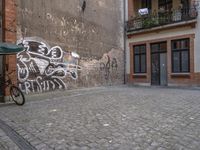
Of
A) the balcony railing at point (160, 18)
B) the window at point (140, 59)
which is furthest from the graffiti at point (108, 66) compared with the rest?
the balcony railing at point (160, 18)

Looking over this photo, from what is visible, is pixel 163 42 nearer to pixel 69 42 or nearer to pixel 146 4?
pixel 146 4

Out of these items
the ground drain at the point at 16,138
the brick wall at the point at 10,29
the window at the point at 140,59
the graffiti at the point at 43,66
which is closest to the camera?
the ground drain at the point at 16,138

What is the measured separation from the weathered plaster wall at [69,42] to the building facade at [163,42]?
116 centimetres

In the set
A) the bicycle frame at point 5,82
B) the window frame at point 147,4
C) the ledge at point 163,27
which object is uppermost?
the window frame at point 147,4

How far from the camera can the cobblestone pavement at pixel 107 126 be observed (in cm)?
516

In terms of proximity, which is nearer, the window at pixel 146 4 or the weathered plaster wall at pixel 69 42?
the weathered plaster wall at pixel 69 42

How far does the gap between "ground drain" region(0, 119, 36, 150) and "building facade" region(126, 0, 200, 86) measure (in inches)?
551

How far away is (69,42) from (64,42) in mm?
458

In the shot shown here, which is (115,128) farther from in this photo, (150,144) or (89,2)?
(89,2)

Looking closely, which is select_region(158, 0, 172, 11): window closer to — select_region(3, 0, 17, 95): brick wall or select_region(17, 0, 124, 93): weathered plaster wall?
select_region(17, 0, 124, 93): weathered plaster wall

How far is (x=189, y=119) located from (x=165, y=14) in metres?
13.8

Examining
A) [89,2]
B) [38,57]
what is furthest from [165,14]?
[38,57]

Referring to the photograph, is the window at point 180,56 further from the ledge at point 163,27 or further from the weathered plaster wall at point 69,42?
the weathered plaster wall at point 69,42

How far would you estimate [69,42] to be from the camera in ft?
51.8
